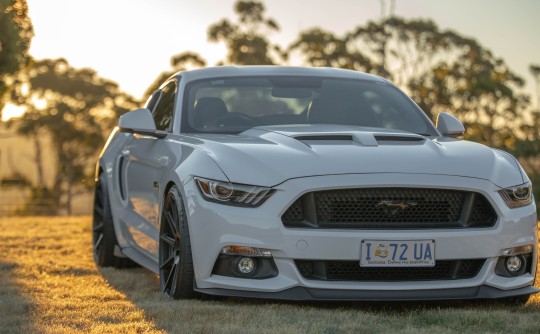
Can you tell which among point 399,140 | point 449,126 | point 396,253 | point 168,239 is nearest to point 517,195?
point 399,140

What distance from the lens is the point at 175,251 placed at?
250 inches

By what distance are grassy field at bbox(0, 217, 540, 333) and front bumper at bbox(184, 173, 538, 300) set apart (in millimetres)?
106

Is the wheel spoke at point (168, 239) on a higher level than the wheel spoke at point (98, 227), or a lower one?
higher

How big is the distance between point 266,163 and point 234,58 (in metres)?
39.2

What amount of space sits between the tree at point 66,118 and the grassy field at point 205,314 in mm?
42824

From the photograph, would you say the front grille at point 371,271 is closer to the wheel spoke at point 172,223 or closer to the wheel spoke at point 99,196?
the wheel spoke at point 172,223

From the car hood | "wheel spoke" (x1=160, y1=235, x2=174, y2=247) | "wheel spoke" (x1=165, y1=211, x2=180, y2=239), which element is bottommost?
"wheel spoke" (x1=160, y1=235, x2=174, y2=247)

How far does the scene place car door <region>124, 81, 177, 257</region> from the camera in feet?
23.3

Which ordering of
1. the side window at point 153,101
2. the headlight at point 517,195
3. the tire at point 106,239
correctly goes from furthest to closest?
1. the tire at point 106,239
2. the side window at point 153,101
3. the headlight at point 517,195

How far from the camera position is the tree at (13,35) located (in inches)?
522

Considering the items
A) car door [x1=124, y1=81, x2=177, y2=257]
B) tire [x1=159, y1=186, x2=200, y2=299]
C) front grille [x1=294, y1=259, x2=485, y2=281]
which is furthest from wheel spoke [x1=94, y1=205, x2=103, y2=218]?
front grille [x1=294, y1=259, x2=485, y2=281]

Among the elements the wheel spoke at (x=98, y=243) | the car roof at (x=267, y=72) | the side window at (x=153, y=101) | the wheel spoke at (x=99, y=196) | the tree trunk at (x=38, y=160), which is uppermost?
the car roof at (x=267, y=72)

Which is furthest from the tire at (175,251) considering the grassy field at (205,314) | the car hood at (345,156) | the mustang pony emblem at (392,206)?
the mustang pony emblem at (392,206)

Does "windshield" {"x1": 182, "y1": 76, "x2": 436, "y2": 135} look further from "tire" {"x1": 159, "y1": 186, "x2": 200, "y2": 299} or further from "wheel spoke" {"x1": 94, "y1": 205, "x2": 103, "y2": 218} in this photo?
"wheel spoke" {"x1": 94, "y1": 205, "x2": 103, "y2": 218}
